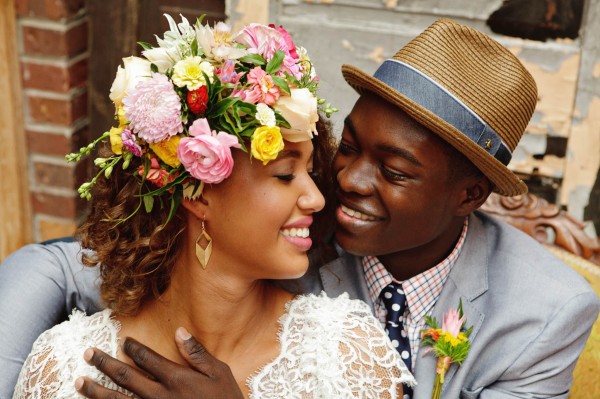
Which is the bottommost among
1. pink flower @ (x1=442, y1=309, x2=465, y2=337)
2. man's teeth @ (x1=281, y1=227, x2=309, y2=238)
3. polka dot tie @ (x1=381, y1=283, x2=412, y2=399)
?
polka dot tie @ (x1=381, y1=283, x2=412, y2=399)

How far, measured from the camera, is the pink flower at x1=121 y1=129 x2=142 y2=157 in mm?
2076

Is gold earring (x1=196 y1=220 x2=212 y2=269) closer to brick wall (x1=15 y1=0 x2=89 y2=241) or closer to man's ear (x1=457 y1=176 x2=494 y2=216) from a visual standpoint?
man's ear (x1=457 y1=176 x2=494 y2=216)

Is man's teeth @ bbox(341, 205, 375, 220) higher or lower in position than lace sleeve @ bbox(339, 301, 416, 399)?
higher

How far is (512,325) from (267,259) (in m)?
0.91

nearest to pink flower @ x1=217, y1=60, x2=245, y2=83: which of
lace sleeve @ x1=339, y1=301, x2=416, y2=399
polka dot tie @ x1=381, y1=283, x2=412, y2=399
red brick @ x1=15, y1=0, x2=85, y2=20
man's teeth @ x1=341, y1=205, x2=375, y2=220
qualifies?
man's teeth @ x1=341, y1=205, x2=375, y2=220

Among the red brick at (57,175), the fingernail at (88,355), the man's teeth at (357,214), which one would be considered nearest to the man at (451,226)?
the man's teeth at (357,214)

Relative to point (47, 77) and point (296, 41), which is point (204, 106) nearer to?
point (296, 41)

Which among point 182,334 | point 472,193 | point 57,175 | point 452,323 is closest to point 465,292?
point 452,323

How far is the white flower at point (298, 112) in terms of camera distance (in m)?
2.05

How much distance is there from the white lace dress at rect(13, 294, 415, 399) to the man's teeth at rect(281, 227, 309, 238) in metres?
0.33

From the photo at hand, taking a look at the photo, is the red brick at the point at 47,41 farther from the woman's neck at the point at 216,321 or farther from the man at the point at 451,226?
the woman's neck at the point at 216,321

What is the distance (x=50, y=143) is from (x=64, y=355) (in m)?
1.87

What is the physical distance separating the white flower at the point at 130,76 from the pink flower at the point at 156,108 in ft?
0.17

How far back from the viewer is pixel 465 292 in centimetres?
268
